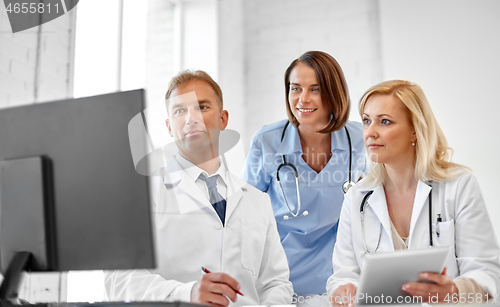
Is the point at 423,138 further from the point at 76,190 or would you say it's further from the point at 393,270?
the point at 76,190

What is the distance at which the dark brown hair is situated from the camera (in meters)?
1.70

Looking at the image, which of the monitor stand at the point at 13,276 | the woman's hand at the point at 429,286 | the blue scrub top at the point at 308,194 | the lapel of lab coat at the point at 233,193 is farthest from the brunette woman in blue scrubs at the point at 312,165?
the monitor stand at the point at 13,276

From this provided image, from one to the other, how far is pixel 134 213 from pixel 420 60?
228 centimetres

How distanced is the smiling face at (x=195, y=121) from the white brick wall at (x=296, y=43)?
1483 mm

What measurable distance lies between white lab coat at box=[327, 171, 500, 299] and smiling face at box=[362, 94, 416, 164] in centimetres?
12

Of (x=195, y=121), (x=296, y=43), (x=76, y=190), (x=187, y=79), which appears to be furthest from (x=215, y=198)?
(x=296, y=43)

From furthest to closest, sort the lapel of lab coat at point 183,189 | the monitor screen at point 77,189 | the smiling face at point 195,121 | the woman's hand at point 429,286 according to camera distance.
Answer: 1. the smiling face at point 195,121
2. the lapel of lab coat at point 183,189
3. the woman's hand at point 429,286
4. the monitor screen at point 77,189

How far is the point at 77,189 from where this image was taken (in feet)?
2.34

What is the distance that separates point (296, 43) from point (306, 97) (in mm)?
1324

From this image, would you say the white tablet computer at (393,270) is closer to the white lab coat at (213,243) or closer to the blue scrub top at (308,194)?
the white lab coat at (213,243)

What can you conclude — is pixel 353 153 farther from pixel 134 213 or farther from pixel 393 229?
pixel 134 213

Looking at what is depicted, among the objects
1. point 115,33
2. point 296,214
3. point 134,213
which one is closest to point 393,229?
point 296,214

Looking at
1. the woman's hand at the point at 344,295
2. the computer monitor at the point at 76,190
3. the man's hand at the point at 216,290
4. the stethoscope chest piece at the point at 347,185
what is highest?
the computer monitor at the point at 76,190

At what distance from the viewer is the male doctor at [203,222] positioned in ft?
3.94
